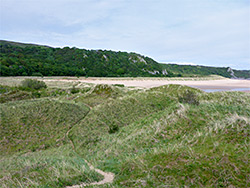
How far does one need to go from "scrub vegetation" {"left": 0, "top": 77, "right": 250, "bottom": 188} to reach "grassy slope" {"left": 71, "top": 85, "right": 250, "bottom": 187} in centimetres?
3

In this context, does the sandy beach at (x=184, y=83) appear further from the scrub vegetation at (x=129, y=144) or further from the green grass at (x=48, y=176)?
the green grass at (x=48, y=176)

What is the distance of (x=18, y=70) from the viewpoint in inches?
2894

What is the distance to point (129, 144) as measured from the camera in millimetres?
12438

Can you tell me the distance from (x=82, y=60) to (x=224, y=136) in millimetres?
102314

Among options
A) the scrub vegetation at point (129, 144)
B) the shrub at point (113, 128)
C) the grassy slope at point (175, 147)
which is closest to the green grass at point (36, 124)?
the scrub vegetation at point (129, 144)

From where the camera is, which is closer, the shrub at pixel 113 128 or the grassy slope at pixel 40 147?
the grassy slope at pixel 40 147

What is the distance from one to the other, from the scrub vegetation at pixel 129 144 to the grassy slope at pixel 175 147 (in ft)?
0.10

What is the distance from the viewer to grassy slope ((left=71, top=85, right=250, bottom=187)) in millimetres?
7262

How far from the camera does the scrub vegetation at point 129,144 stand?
7.56 meters

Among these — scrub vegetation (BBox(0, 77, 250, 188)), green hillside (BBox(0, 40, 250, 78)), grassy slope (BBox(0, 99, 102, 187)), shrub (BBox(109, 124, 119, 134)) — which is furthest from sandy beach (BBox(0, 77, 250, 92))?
shrub (BBox(109, 124, 119, 134))

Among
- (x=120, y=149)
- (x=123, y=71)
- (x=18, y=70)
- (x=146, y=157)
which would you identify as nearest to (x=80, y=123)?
(x=120, y=149)

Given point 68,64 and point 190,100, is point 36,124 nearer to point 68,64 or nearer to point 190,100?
point 190,100

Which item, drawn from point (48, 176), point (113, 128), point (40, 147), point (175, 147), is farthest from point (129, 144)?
point (40, 147)

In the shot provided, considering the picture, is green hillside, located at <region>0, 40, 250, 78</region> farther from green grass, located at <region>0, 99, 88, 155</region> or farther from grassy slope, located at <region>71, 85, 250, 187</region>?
grassy slope, located at <region>71, 85, 250, 187</region>
